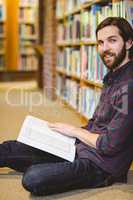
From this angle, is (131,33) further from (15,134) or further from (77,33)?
(77,33)

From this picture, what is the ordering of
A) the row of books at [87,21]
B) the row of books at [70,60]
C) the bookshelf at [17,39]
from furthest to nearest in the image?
the bookshelf at [17,39]
the row of books at [70,60]
the row of books at [87,21]

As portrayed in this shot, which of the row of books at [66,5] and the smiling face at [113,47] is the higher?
the row of books at [66,5]

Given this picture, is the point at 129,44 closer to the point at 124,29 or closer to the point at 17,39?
the point at 124,29

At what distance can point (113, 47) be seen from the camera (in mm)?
1687

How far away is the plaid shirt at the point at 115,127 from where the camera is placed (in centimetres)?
158

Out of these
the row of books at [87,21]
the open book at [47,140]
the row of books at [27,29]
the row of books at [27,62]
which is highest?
the row of books at [27,29]

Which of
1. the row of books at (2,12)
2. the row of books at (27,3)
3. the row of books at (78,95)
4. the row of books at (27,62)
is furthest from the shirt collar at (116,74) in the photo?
the row of books at (27,3)

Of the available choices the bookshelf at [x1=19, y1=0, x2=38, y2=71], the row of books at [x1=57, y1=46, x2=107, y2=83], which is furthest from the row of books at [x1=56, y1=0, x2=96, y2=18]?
the bookshelf at [x1=19, y1=0, x2=38, y2=71]

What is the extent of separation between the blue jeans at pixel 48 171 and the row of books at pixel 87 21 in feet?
2.97

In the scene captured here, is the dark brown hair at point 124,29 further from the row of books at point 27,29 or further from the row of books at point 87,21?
the row of books at point 27,29

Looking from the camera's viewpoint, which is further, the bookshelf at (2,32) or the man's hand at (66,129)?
the bookshelf at (2,32)

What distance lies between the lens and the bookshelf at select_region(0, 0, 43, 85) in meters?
6.34

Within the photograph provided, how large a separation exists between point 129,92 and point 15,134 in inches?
55.1

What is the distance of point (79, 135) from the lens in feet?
5.72
